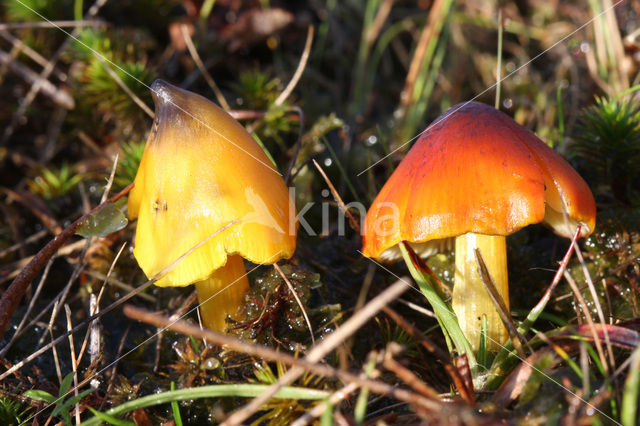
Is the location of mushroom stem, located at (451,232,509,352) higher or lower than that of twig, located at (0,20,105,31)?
lower

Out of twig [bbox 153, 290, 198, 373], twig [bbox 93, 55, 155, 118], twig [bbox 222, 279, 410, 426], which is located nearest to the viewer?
twig [bbox 222, 279, 410, 426]

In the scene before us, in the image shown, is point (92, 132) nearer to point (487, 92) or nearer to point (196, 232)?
point (196, 232)

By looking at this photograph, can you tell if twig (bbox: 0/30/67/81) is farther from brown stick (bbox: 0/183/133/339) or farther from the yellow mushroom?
the yellow mushroom

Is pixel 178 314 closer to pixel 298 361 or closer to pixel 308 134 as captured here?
pixel 298 361

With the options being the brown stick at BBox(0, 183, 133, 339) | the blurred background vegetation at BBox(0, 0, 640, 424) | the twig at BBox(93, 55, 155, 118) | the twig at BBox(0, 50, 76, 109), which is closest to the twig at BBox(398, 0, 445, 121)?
the blurred background vegetation at BBox(0, 0, 640, 424)

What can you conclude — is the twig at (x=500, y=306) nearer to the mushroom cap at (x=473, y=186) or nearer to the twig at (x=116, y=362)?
the mushroom cap at (x=473, y=186)

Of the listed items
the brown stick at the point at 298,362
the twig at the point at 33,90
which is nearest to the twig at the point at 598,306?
the brown stick at the point at 298,362
